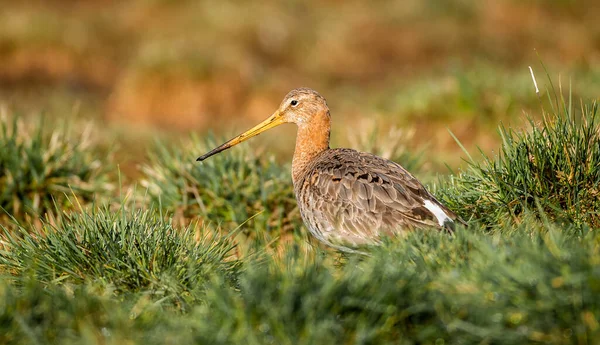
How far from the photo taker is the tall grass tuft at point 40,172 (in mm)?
6527

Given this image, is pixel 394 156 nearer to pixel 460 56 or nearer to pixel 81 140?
pixel 81 140

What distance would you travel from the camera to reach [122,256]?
4109 millimetres

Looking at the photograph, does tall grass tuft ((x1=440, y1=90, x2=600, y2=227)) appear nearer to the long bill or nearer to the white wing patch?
the white wing patch

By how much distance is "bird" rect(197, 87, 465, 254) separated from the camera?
14.6 ft

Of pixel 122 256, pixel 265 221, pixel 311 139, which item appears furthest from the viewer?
pixel 265 221

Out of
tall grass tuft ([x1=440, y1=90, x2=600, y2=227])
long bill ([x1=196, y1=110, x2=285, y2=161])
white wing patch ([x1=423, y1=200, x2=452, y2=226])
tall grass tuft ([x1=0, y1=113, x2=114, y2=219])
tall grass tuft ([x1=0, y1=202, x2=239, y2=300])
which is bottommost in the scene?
tall grass tuft ([x1=0, y1=113, x2=114, y2=219])

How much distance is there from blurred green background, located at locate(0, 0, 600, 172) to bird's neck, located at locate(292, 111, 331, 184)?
11.1 feet

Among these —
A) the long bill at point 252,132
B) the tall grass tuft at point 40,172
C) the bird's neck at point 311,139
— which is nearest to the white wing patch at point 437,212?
the bird's neck at point 311,139

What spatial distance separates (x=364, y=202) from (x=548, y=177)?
1.18 meters

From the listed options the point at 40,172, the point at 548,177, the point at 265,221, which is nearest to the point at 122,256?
the point at 265,221

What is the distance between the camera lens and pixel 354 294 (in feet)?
10.6

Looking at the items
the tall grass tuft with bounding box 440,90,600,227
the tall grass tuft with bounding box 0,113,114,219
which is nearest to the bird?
the tall grass tuft with bounding box 440,90,600,227

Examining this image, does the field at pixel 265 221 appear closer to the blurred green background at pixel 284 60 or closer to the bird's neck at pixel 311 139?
the blurred green background at pixel 284 60

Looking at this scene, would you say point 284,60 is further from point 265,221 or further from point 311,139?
point 311,139
